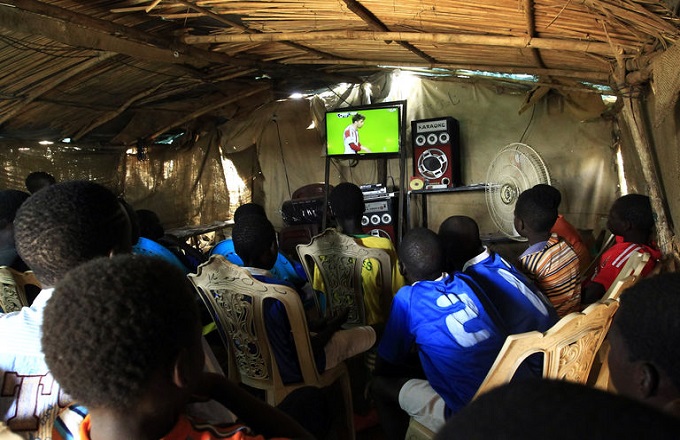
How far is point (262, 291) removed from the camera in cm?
185

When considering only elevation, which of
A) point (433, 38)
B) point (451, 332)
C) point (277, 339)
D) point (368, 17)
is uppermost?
point (368, 17)

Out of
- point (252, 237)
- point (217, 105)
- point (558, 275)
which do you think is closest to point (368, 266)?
point (252, 237)

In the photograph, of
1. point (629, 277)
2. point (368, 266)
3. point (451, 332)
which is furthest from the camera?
point (368, 266)

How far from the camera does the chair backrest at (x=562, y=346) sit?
1.30m

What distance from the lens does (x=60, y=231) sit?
1087 mm

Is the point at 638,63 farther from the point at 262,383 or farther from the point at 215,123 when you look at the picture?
the point at 215,123

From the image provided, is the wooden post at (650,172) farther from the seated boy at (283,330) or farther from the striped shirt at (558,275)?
the seated boy at (283,330)

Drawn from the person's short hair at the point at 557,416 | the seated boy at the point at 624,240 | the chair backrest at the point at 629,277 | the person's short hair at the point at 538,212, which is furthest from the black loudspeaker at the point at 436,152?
the person's short hair at the point at 557,416

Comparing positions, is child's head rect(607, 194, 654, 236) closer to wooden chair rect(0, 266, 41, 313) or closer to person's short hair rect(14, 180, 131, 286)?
person's short hair rect(14, 180, 131, 286)

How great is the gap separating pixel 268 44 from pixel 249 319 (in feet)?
9.51

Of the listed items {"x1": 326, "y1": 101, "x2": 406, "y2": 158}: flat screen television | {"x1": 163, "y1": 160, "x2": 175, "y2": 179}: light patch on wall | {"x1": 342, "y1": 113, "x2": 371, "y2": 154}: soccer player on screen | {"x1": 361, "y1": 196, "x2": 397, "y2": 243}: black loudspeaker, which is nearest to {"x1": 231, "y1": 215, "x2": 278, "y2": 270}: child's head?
{"x1": 361, "y1": 196, "x2": 397, "y2": 243}: black loudspeaker

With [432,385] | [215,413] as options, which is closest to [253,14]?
[432,385]

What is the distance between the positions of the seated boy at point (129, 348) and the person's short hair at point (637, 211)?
2609 mm

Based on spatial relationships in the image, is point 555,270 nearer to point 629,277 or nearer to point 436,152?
point 629,277
